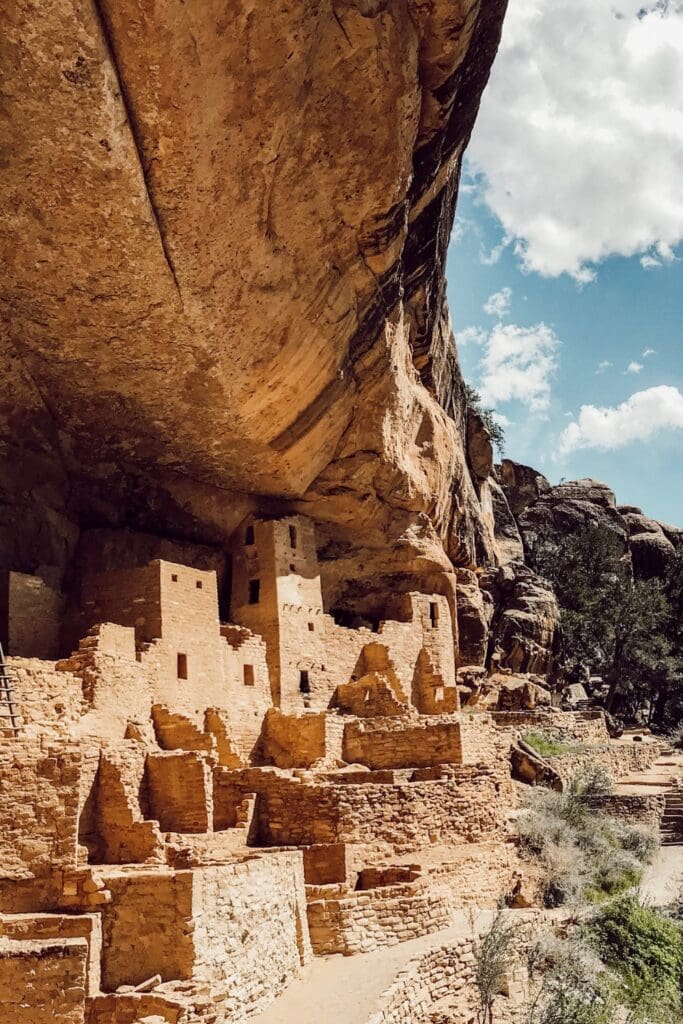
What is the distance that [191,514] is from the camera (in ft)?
67.6

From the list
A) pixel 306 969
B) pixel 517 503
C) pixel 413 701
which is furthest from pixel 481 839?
pixel 517 503

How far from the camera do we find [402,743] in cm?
1725

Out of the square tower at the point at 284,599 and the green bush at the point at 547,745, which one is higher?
the square tower at the point at 284,599

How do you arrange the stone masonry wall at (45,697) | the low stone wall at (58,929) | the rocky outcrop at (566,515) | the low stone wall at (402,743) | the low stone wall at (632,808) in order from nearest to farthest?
the low stone wall at (58,929), the stone masonry wall at (45,697), the low stone wall at (402,743), the low stone wall at (632,808), the rocky outcrop at (566,515)

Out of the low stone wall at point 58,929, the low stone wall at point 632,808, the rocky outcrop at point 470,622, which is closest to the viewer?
the low stone wall at point 58,929

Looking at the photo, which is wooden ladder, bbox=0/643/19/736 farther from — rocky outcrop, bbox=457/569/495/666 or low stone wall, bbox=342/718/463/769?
rocky outcrop, bbox=457/569/495/666

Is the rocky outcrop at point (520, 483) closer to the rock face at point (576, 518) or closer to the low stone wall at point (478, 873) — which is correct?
the rock face at point (576, 518)

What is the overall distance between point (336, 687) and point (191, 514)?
438 centimetres

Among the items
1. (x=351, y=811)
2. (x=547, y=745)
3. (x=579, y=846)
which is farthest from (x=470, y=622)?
(x=351, y=811)

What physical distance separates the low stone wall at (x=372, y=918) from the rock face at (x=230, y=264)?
26.9 feet

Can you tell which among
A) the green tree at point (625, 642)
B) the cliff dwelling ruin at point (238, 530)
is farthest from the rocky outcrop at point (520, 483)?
the cliff dwelling ruin at point (238, 530)

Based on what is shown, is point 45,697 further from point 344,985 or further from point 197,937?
point 344,985

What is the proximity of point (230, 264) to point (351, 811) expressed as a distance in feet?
25.6

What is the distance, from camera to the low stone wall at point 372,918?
40.4ft
